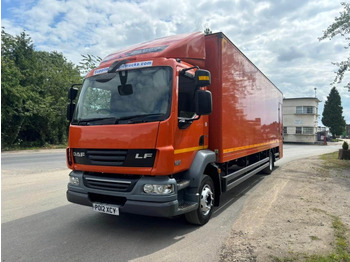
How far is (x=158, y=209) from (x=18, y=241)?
7.37 feet

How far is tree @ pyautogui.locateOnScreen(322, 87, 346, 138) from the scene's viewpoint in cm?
5388

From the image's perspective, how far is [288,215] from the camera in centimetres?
530

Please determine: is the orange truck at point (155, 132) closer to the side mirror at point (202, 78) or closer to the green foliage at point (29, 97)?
the side mirror at point (202, 78)

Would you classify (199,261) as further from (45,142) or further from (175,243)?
(45,142)

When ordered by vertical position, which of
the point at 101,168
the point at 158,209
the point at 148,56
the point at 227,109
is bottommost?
Answer: the point at 158,209

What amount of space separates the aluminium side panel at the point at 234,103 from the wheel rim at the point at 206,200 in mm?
714

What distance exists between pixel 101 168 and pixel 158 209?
1.18 meters

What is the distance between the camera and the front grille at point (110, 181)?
4059mm

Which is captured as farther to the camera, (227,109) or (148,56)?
(227,109)

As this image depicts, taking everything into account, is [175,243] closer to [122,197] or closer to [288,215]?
[122,197]

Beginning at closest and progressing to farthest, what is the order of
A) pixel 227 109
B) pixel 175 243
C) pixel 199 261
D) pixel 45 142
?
pixel 199 261, pixel 175 243, pixel 227 109, pixel 45 142

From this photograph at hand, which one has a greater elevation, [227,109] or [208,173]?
[227,109]

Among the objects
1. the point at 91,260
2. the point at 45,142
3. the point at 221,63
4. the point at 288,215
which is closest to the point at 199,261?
the point at 91,260

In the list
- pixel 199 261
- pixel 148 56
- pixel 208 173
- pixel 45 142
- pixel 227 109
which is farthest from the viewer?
pixel 45 142
